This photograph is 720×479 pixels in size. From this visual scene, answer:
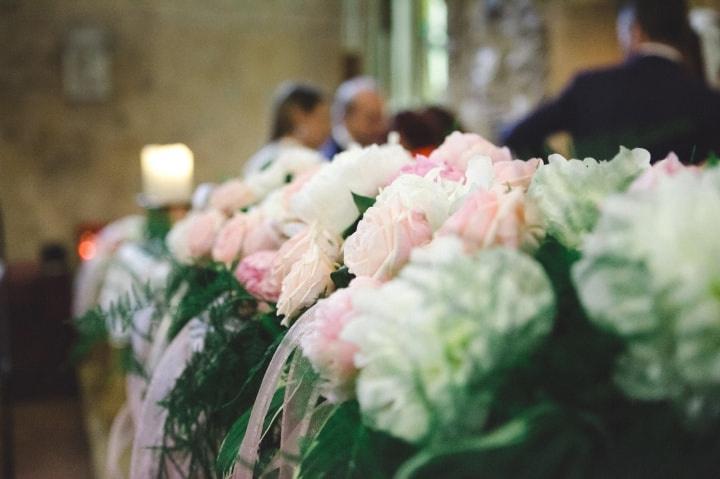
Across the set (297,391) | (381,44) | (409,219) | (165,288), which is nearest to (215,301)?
(165,288)

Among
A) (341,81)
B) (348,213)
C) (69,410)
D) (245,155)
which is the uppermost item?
(348,213)

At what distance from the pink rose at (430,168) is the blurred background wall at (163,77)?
5.57 metres

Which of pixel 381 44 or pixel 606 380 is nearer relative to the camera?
pixel 606 380

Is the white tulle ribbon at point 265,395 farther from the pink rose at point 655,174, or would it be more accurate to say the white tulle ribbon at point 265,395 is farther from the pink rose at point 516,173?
the pink rose at point 655,174

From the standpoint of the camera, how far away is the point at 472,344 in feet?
2.01

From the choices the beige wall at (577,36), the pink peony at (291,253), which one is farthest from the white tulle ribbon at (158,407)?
the beige wall at (577,36)

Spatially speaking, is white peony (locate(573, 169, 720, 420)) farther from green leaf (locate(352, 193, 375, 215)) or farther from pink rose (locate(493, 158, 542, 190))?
green leaf (locate(352, 193, 375, 215))

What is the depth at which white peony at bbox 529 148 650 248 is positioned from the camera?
28.8 inches

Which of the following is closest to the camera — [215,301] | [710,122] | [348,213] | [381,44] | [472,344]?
[472,344]

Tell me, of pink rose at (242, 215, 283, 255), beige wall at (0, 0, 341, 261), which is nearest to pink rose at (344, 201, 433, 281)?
pink rose at (242, 215, 283, 255)

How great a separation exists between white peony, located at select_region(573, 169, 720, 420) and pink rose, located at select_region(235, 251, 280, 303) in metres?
0.66

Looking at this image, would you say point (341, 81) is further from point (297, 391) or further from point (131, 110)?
point (297, 391)

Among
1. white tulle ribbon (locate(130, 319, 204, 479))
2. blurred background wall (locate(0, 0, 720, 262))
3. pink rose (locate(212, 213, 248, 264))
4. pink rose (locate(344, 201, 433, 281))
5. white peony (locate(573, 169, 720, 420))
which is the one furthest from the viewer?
blurred background wall (locate(0, 0, 720, 262))

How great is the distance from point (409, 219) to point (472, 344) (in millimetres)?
250
